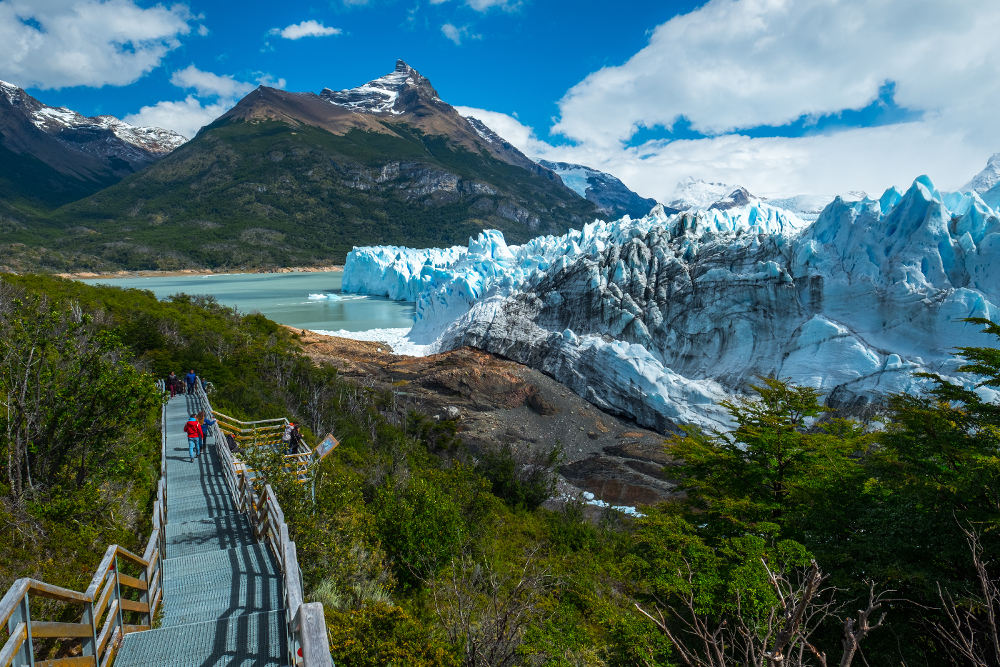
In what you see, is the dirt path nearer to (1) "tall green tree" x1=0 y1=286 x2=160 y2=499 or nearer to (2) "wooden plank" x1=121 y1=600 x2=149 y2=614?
(1) "tall green tree" x1=0 y1=286 x2=160 y2=499

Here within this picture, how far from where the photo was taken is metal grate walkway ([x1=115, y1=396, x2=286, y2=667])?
3695 mm

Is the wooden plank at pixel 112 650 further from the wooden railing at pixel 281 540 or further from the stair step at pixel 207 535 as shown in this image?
the stair step at pixel 207 535

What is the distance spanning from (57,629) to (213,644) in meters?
1.22

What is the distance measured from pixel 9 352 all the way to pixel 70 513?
2.07 meters

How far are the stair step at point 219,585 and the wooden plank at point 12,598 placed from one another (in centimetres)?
208

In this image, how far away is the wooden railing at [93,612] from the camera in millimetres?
2518

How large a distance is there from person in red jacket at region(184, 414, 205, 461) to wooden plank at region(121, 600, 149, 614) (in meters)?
5.00

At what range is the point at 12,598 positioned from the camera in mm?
2467

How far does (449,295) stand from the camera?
125 feet

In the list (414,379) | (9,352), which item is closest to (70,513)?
(9,352)

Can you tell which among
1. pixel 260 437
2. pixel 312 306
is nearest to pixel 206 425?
pixel 260 437

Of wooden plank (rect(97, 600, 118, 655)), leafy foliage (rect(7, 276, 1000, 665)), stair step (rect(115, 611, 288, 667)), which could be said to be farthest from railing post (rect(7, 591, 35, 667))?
leafy foliage (rect(7, 276, 1000, 665))

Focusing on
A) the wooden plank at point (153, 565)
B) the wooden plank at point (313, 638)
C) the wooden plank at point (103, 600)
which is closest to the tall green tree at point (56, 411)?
the wooden plank at point (153, 565)

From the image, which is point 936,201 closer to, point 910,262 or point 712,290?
point 910,262
